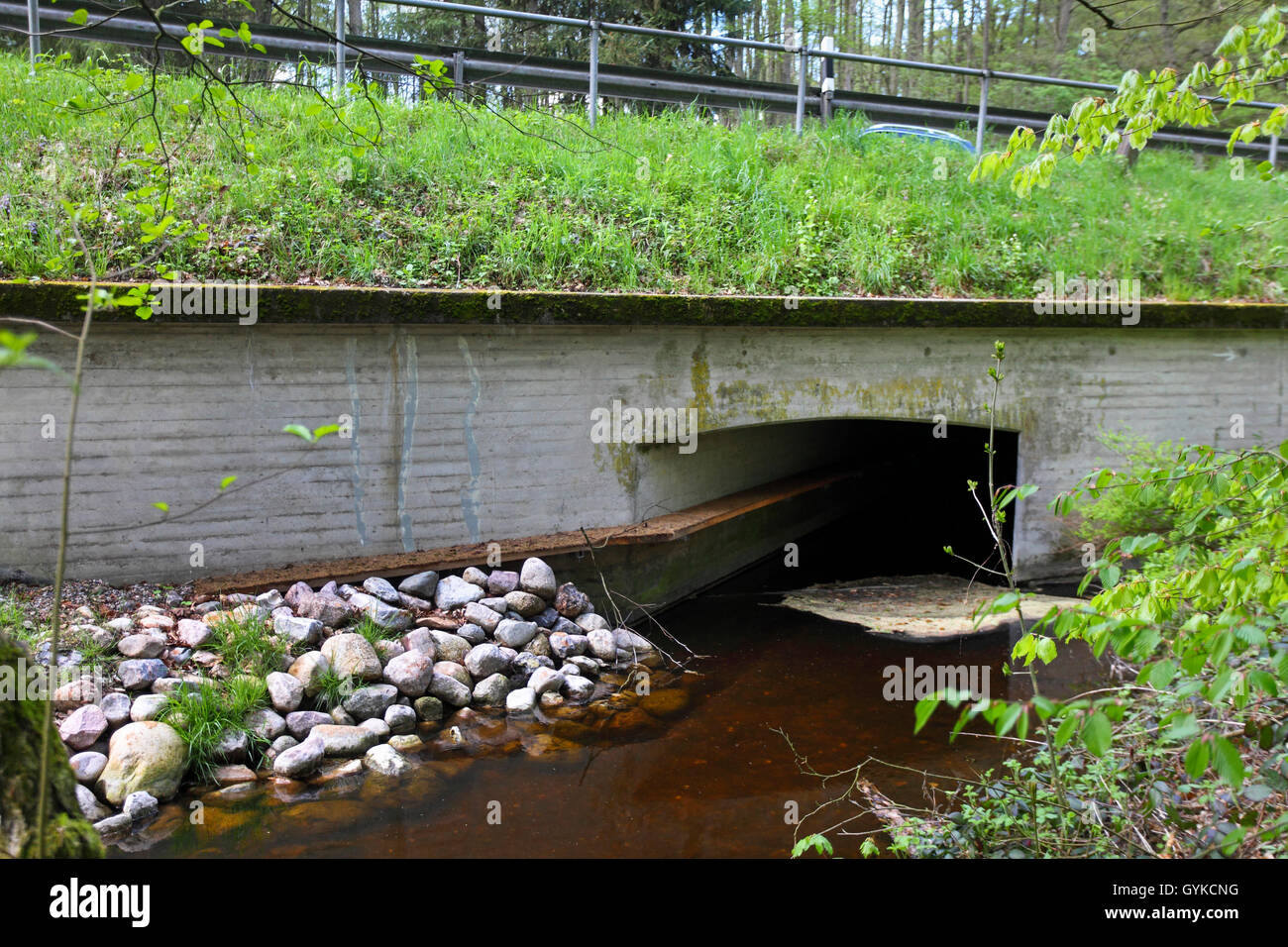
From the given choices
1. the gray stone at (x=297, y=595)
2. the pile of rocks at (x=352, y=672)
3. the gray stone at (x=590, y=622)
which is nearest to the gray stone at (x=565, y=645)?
the pile of rocks at (x=352, y=672)

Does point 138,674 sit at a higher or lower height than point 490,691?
higher

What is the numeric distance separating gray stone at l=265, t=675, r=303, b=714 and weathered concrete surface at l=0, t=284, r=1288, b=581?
1019mm

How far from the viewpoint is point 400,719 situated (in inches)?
207

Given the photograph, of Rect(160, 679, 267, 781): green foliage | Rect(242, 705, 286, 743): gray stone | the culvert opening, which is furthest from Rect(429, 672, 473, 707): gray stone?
the culvert opening

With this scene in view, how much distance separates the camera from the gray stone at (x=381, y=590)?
599 centimetres

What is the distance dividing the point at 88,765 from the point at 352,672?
1.38 meters

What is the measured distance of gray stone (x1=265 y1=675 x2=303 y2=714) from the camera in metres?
5.05

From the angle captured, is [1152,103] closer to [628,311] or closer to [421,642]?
[628,311]

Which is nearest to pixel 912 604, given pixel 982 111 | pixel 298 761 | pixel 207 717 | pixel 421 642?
pixel 421 642

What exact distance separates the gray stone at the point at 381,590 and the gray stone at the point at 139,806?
1911 millimetres

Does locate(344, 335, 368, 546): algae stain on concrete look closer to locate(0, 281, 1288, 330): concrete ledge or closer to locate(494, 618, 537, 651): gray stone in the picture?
locate(0, 281, 1288, 330): concrete ledge

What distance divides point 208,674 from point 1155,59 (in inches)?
610

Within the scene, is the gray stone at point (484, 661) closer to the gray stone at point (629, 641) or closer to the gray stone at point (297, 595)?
the gray stone at point (629, 641)
